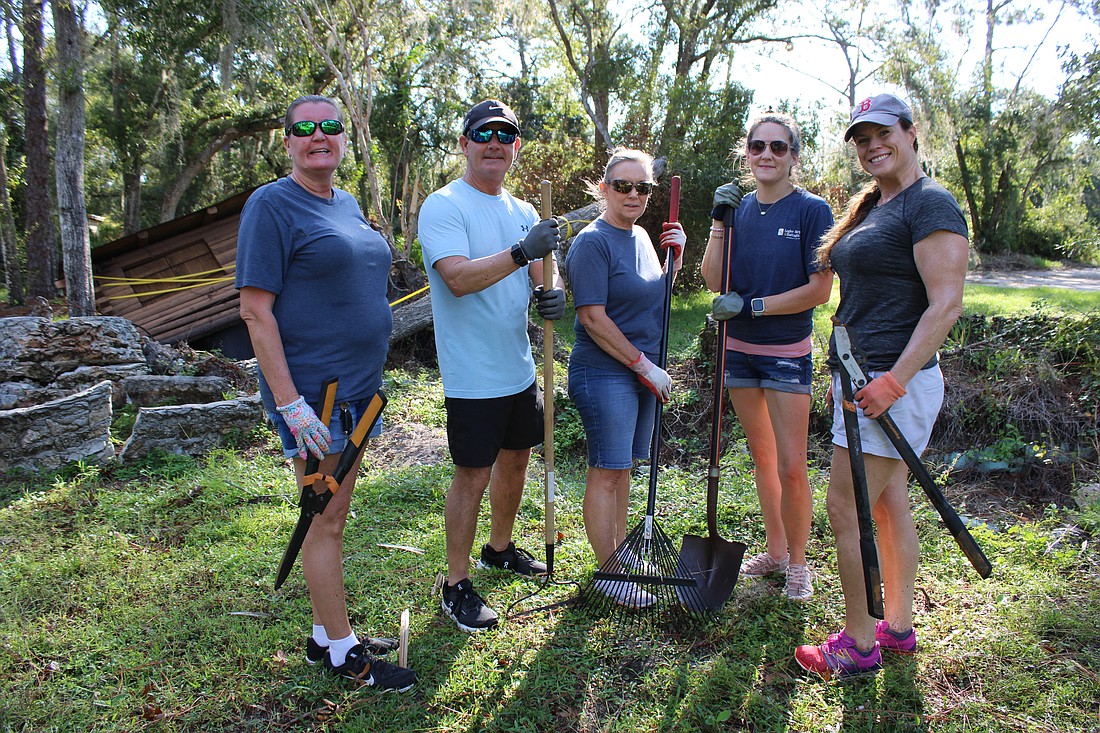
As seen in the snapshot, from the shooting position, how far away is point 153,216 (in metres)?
24.3

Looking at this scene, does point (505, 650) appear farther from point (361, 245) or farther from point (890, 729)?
point (361, 245)

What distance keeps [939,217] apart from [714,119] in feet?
33.7

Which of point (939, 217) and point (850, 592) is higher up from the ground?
point (939, 217)

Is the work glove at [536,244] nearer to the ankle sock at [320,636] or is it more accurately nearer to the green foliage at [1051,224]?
the ankle sock at [320,636]

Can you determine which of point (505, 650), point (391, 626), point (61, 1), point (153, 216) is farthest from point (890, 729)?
point (153, 216)

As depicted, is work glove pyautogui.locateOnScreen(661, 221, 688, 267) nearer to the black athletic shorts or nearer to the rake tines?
the black athletic shorts

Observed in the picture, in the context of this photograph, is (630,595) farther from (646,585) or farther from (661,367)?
(661,367)

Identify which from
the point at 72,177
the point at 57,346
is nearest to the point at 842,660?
the point at 57,346

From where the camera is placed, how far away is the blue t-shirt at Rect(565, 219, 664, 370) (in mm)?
3078

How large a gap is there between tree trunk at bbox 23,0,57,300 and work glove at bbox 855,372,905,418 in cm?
1294

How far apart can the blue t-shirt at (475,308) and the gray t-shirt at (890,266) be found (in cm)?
132

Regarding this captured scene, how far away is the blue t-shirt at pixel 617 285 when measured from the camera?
3078 millimetres

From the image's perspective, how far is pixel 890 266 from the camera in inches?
98.3

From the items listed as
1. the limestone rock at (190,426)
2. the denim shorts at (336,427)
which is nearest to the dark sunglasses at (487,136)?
the denim shorts at (336,427)
